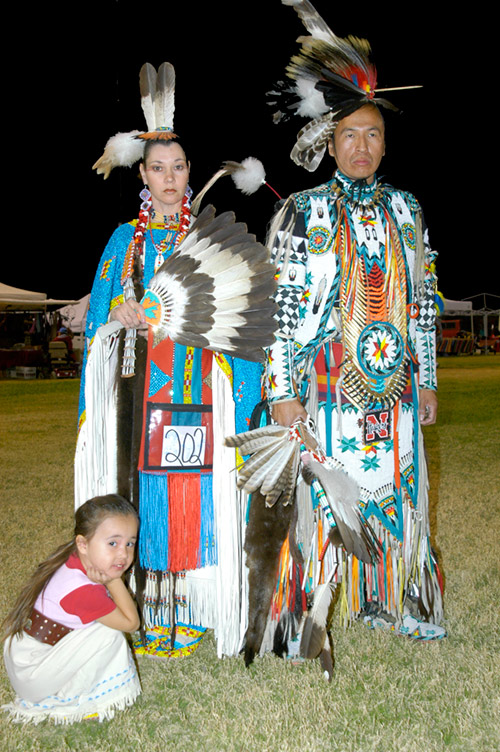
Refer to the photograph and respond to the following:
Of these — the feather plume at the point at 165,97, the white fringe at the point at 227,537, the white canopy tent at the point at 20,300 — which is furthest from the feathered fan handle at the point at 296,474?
the white canopy tent at the point at 20,300

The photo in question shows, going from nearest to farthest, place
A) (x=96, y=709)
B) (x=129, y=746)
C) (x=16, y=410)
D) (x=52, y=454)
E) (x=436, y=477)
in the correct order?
(x=129, y=746)
(x=96, y=709)
(x=436, y=477)
(x=52, y=454)
(x=16, y=410)

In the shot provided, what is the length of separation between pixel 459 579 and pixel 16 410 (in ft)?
25.2

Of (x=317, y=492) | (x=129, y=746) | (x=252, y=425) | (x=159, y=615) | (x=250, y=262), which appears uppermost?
(x=250, y=262)

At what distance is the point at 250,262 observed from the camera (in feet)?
6.43

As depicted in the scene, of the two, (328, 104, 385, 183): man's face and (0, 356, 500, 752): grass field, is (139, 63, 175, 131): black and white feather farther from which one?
(0, 356, 500, 752): grass field

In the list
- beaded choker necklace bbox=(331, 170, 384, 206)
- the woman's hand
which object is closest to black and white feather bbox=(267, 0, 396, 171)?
beaded choker necklace bbox=(331, 170, 384, 206)

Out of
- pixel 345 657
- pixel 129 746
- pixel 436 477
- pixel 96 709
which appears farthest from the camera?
pixel 436 477

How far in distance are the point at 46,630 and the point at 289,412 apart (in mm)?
837

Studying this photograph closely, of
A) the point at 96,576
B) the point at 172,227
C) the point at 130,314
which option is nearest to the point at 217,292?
the point at 130,314

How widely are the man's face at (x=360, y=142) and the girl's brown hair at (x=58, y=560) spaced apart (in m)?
1.15

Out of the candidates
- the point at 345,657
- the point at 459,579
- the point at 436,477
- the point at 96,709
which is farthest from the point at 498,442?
the point at 96,709

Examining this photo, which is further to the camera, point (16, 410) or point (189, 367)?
point (16, 410)

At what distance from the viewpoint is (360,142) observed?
2078 millimetres

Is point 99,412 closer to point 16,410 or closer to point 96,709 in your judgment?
point 96,709
